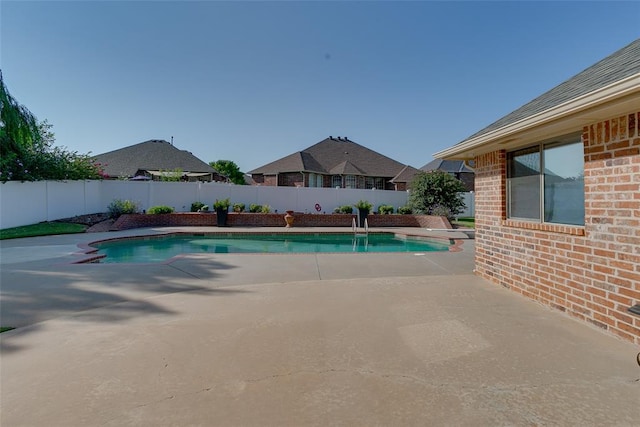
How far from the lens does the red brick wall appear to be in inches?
689

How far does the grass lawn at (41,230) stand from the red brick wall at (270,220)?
2.08 metres

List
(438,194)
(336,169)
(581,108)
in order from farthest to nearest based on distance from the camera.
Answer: (336,169) < (438,194) < (581,108)

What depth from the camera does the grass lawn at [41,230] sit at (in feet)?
40.2

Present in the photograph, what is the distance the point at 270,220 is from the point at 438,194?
9813 millimetres

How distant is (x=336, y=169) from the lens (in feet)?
99.7

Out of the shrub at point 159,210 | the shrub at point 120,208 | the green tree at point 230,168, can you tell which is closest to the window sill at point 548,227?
the shrub at point 159,210

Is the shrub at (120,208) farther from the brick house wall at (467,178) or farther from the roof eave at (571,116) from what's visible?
the brick house wall at (467,178)

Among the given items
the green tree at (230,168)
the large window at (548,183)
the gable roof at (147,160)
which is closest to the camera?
the large window at (548,183)

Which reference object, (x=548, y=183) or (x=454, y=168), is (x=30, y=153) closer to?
(x=548, y=183)

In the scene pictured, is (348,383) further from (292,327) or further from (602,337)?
(602,337)

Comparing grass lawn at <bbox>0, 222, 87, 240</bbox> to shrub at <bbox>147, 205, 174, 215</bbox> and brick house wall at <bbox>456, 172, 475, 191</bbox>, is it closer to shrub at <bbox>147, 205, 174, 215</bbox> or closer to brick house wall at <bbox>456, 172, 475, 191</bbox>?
shrub at <bbox>147, 205, 174, 215</bbox>

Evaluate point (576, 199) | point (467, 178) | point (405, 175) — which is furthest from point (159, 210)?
point (467, 178)

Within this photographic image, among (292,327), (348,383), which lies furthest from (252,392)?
(292,327)

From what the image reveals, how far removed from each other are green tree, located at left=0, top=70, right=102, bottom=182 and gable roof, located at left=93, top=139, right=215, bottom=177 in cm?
1102
